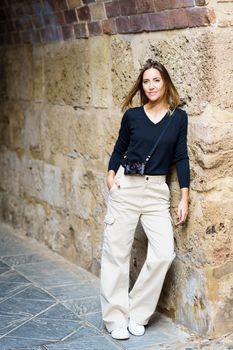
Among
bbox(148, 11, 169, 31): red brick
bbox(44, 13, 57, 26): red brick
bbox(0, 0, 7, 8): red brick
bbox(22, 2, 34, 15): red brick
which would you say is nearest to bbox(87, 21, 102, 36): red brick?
bbox(44, 13, 57, 26): red brick

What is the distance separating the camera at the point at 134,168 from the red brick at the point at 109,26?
1.07 meters

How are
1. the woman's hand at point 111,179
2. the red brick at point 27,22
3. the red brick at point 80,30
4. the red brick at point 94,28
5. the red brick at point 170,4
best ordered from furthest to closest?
the red brick at point 27,22 → the red brick at point 80,30 → the red brick at point 94,28 → the woman's hand at point 111,179 → the red brick at point 170,4

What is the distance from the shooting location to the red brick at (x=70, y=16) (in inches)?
186

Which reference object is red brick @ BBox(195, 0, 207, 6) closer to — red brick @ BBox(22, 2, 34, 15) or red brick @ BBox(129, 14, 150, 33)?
red brick @ BBox(129, 14, 150, 33)

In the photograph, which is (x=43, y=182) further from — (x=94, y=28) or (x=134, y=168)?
(x=134, y=168)

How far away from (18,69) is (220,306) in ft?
10.8

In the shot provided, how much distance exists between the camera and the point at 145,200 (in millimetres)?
3812

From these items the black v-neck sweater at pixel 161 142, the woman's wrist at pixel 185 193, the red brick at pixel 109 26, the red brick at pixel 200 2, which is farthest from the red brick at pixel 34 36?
the woman's wrist at pixel 185 193

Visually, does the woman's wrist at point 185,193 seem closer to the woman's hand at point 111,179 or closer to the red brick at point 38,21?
the woman's hand at point 111,179

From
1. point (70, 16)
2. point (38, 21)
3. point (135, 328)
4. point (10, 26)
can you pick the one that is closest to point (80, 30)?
point (70, 16)

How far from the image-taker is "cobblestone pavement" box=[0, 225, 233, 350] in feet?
12.3

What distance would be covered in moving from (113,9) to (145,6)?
0.38 meters

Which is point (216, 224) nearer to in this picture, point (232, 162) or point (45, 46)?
point (232, 162)

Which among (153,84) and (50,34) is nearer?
(153,84)
